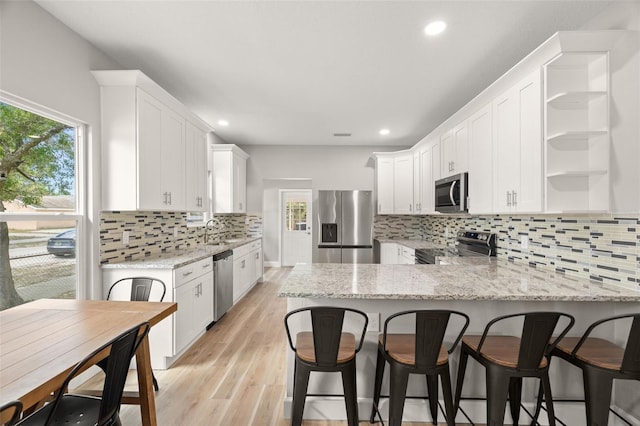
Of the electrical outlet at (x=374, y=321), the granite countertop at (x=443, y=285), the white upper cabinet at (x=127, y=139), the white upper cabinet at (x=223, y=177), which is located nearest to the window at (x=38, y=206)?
the white upper cabinet at (x=127, y=139)

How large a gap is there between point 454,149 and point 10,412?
3.75m

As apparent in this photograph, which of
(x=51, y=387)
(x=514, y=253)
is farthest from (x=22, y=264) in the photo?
(x=514, y=253)

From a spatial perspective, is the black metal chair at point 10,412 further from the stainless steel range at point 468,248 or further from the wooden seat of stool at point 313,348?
the stainless steel range at point 468,248

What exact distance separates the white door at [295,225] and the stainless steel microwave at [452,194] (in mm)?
4036

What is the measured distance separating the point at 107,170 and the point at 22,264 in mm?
929

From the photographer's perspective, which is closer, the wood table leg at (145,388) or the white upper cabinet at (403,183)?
the wood table leg at (145,388)

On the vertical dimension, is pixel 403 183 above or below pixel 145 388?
above

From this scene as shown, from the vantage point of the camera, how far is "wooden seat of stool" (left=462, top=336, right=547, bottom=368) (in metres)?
1.59

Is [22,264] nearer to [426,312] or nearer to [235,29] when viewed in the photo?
[235,29]

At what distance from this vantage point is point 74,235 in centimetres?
241

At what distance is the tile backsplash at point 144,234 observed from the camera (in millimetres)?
2679

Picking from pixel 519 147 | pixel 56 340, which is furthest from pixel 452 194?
pixel 56 340

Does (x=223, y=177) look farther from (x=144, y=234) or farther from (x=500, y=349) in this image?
(x=500, y=349)

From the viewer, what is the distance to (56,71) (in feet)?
7.23
